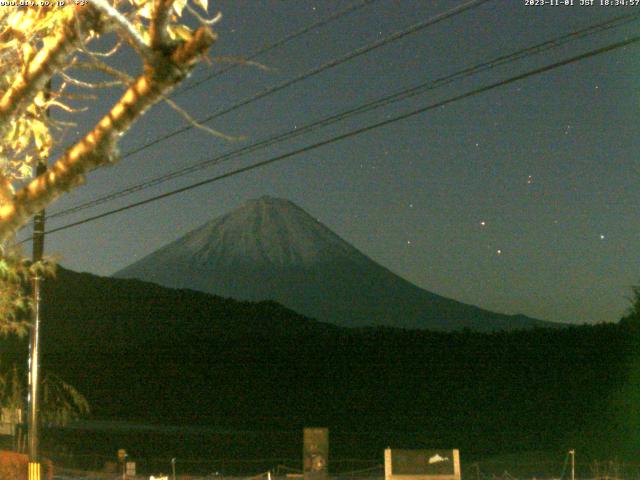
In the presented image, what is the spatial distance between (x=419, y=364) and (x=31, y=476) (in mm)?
72058

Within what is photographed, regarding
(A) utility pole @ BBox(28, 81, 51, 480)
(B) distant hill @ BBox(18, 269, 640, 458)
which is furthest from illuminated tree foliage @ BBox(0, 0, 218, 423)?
(B) distant hill @ BBox(18, 269, 640, 458)

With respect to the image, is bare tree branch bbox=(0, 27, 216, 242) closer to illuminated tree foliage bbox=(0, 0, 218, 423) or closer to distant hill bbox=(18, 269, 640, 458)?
illuminated tree foliage bbox=(0, 0, 218, 423)

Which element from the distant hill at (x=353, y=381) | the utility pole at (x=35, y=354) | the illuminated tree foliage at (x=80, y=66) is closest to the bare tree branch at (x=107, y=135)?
the illuminated tree foliage at (x=80, y=66)

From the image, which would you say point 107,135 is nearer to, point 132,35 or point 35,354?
point 132,35

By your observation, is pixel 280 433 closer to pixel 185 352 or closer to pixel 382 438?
pixel 382 438

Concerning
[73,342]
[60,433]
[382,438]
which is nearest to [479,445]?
[382,438]

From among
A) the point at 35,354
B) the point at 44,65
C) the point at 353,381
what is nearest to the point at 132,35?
the point at 44,65

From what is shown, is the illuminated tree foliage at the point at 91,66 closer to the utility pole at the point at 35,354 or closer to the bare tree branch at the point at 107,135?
the bare tree branch at the point at 107,135

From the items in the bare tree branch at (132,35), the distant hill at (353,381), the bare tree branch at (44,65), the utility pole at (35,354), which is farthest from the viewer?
the distant hill at (353,381)

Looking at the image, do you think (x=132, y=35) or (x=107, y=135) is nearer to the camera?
(x=132, y=35)

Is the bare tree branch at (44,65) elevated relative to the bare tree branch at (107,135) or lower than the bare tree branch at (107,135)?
elevated

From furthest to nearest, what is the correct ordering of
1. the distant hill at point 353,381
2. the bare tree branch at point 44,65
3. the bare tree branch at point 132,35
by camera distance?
the distant hill at point 353,381 < the bare tree branch at point 44,65 < the bare tree branch at point 132,35

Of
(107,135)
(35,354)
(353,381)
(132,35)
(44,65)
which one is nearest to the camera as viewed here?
(132,35)

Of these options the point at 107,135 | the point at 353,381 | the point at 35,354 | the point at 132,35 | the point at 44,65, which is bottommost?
the point at 353,381
